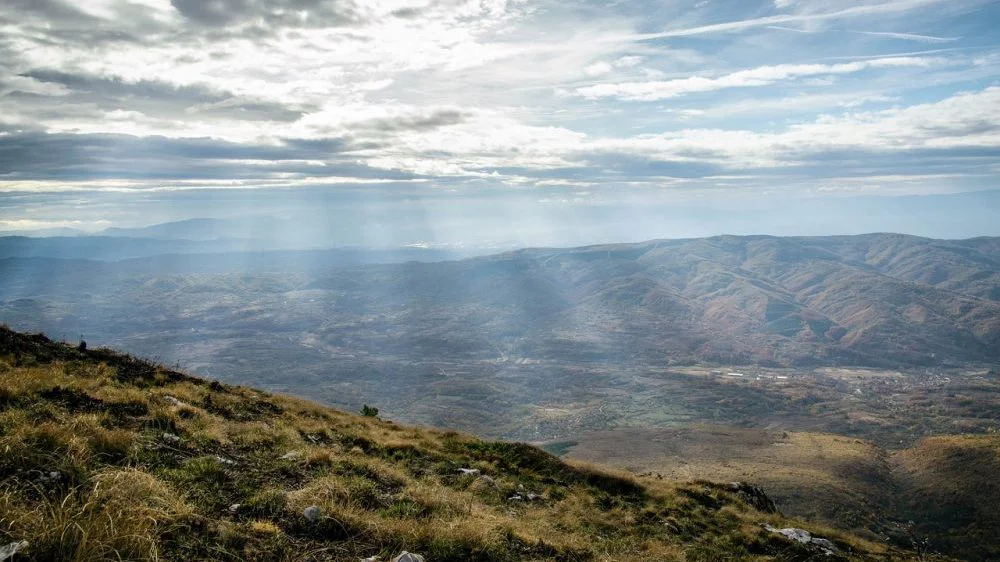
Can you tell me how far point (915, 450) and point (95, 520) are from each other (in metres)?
123

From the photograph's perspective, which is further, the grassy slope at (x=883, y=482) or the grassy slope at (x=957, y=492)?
the grassy slope at (x=883, y=482)

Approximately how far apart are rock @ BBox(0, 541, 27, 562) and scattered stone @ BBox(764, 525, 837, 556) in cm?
2166

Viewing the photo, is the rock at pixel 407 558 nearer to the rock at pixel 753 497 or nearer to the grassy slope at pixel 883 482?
the rock at pixel 753 497

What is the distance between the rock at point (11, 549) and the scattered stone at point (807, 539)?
21.7 metres

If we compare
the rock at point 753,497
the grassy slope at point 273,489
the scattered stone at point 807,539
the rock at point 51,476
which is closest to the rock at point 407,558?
the grassy slope at point 273,489

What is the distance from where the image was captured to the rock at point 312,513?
30.1 feet

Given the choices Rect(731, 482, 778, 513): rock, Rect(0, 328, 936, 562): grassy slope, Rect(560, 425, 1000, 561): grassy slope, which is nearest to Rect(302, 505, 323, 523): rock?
Rect(0, 328, 936, 562): grassy slope

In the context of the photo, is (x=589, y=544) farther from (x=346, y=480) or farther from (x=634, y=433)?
(x=634, y=433)

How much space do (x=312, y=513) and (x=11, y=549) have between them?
15.1 ft

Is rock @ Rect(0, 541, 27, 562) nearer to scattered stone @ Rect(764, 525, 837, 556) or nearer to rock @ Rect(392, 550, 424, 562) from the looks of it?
rock @ Rect(392, 550, 424, 562)

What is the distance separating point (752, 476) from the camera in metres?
76.4

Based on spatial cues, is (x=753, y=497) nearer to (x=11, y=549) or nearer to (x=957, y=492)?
(x=11, y=549)

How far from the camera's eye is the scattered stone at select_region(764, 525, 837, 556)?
734 inches

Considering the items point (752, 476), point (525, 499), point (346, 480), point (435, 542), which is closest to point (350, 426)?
point (525, 499)
